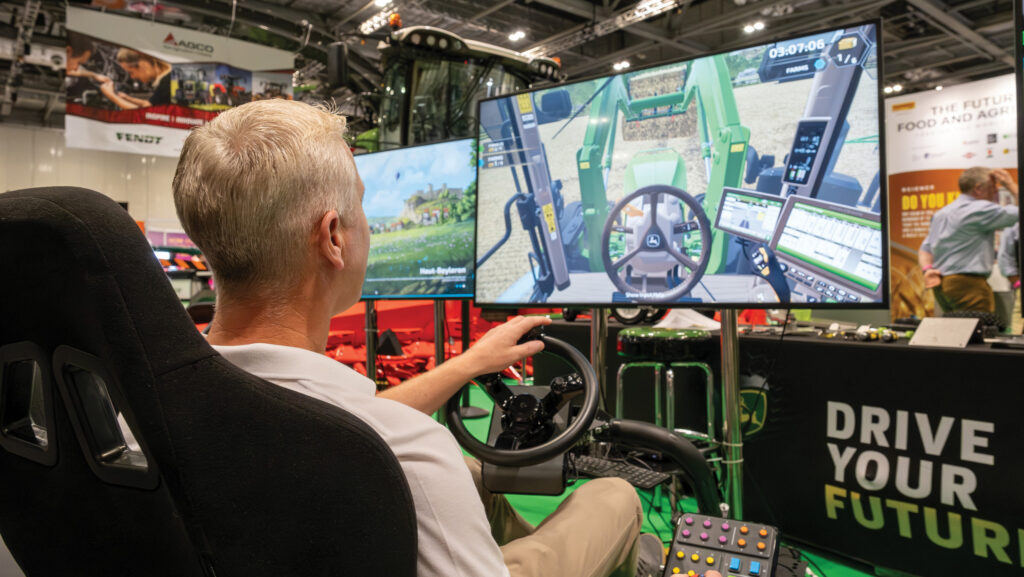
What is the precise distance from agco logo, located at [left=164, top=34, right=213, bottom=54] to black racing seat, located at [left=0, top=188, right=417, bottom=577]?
6.60 m

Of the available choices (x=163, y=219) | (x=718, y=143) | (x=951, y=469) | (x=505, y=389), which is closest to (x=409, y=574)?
(x=505, y=389)

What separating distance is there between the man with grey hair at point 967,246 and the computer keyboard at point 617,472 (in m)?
3.80

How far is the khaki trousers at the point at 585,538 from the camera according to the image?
3.59ft

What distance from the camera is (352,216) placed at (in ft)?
2.98

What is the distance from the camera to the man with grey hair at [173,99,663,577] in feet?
2.27

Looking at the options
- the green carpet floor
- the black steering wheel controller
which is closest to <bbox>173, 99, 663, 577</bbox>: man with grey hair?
the black steering wheel controller

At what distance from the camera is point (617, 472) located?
190 cm

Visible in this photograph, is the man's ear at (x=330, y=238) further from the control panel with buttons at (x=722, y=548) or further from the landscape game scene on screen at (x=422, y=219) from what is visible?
the landscape game scene on screen at (x=422, y=219)

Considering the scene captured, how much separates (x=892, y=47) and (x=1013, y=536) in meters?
10.1

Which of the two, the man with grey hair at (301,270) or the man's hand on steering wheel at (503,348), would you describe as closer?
the man with grey hair at (301,270)

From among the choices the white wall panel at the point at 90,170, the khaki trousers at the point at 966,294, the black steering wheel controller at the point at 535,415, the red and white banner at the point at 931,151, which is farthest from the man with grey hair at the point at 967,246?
the white wall panel at the point at 90,170

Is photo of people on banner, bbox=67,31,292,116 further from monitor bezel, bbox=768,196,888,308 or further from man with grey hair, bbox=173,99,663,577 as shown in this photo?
man with grey hair, bbox=173,99,663,577

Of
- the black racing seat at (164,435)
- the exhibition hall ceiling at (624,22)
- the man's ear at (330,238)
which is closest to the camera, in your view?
the black racing seat at (164,435)

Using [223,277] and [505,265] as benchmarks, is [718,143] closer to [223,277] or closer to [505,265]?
[505,265]
